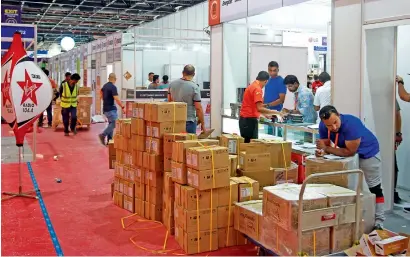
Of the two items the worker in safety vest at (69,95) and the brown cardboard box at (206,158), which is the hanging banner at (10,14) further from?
the brown cardboard box at (206,158)

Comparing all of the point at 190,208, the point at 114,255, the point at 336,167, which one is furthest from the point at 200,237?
the point at 336,167

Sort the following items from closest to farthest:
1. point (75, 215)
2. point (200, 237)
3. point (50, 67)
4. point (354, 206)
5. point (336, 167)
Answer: point (354, 206) < point (336, 167) < point (200, 237) < point (75, 215) < point (50, 67)

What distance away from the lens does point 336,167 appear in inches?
154

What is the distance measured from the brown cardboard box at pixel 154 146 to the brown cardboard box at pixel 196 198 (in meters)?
0.83

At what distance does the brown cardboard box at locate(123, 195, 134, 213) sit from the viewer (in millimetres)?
5431

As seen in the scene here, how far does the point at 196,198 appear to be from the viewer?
4129 mm

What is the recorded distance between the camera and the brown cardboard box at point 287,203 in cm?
325

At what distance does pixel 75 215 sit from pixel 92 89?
42.8 ft

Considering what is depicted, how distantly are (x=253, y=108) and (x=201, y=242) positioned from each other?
2.52 meters

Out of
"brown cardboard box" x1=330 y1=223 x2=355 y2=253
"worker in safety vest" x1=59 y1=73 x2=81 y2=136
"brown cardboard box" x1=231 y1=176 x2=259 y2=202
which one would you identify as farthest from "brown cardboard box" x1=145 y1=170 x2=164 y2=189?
"worker in safety vest" x1=59 y1=73 x2=81 y2=136

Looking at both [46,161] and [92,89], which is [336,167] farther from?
[92,89]

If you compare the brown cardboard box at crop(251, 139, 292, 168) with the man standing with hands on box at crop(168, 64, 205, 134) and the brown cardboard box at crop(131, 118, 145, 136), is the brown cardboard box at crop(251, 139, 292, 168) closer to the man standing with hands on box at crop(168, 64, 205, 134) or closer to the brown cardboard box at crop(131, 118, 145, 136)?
the brown cardboard box at crop(131, 118, 145, 136)

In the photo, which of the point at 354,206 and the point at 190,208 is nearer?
the point at 354,206

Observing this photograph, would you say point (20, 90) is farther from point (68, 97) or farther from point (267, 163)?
point (68, 97)
